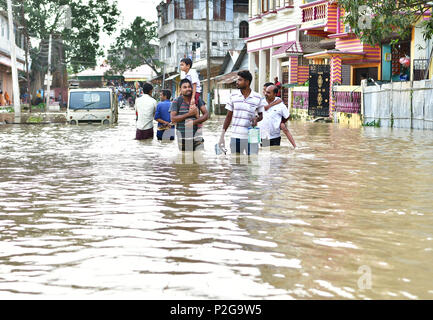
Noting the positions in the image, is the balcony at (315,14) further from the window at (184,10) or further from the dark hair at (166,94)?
the window at (184,10)

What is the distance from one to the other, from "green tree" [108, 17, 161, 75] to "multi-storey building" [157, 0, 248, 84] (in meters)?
3.22

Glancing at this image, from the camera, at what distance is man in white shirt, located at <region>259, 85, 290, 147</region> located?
48.2 ft

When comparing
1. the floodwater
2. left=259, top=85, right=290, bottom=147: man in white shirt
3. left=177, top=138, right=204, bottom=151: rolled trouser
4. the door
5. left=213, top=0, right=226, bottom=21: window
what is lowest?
the floodwater

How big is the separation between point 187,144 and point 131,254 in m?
8.89

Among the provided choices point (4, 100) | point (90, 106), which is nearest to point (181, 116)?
point (90, 106)

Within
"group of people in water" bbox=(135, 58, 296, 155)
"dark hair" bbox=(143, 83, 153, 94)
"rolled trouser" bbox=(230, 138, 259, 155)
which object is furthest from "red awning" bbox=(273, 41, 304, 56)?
"rolled trouser" bbox=(230, 138, 259, 155)

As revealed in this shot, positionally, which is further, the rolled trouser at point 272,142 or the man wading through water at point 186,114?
the rolled trouser at point 272,142

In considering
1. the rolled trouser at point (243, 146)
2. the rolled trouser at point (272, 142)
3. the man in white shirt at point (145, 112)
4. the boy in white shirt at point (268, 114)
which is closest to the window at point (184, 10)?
the man in white shirt at point (145, 112)

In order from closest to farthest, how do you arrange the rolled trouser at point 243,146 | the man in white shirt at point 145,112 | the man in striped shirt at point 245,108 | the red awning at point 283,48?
the man in striped shirt at point 245,108, the rolled trouser at point 243,146, the man in white shirt at point 145,112, the red awning at point 283,48

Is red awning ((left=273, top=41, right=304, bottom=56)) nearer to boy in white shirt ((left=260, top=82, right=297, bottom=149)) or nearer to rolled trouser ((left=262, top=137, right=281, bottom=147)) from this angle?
rolled trouser ((left=262, top=137, right=281, bottom=147))

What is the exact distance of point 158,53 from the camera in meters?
84.8

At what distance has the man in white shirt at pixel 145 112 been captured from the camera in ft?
59.8

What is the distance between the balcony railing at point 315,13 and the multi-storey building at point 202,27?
30.5 m

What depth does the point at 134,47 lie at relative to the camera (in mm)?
75312
